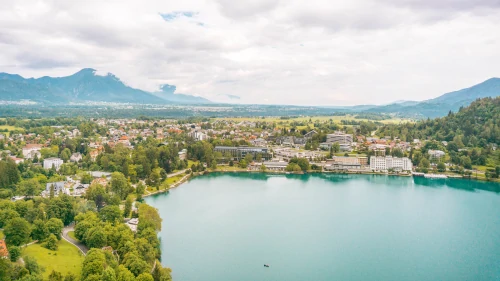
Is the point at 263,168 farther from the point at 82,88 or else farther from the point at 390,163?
the point at 82,88

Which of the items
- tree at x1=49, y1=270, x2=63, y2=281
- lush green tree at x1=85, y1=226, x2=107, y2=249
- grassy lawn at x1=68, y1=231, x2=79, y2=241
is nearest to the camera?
tree at x1=49, y1=270, x2=63, y2=281

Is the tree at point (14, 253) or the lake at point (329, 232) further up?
the tree at point (14, 253)

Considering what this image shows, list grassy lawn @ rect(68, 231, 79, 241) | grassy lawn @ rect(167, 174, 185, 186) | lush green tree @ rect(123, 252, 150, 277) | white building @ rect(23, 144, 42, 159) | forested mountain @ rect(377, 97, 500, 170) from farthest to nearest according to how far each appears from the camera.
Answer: forested mountain @ rect(377, 97, 500, 170) → white building @ rect(23, 144, 42, 159) → grassy lawn @ rect(167, 174, 185, 186) → grassy lawn @ rect(68, 231, 79, 241) → lush green tree @ rect(123, 252, 150, 277)

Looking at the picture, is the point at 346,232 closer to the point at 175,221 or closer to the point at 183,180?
the point at 175,221

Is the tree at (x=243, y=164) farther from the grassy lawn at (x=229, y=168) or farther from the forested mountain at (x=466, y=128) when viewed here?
the forested mountain at (x=466, y=128)

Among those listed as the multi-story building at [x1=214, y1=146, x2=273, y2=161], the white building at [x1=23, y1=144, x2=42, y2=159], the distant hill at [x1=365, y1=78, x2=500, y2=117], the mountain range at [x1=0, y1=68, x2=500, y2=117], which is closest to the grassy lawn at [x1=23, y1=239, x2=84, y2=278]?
the white building at [x1=23, y1=144, x2=42, y2=159]

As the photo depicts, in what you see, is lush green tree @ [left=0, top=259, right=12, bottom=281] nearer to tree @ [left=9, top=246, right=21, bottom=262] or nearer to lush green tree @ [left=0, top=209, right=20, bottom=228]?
tree @ [left=9, top=246, right=21, bottom=262]

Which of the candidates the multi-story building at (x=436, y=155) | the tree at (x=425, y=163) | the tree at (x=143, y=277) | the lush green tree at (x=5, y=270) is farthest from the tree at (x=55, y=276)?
the multi-story building at (x=436, y=155)
